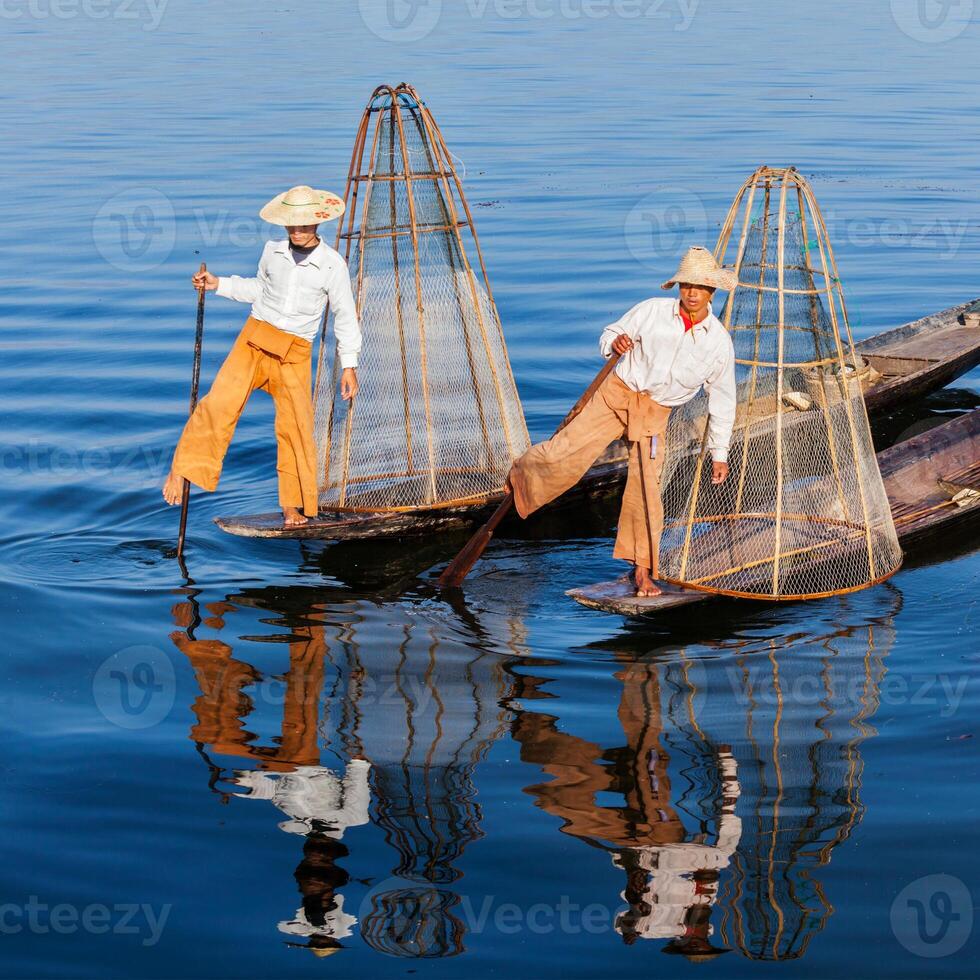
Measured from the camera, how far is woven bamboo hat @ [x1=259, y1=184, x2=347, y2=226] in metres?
6.34

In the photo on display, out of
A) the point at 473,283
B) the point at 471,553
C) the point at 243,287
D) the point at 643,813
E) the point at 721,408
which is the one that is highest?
the point at 473,283

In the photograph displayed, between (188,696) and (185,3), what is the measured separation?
1585 inches

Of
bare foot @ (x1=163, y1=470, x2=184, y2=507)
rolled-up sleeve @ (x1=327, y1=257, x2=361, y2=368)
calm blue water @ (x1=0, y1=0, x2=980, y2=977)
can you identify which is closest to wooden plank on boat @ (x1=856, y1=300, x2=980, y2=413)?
calm blue water @ (x1=0, y1=0, x2=980, y2=977)

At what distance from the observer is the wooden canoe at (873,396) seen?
23.3 ft

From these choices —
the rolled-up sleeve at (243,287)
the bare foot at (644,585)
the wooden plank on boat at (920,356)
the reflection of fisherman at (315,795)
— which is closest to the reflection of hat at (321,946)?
the reflection of fisherman at (315,795)

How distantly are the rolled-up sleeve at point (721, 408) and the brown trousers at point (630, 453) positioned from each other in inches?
8.4

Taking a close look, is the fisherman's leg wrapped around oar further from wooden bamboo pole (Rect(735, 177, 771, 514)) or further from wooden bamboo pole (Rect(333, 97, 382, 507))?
wooden bamboo pole (Rect(333, 97, 382, 507))

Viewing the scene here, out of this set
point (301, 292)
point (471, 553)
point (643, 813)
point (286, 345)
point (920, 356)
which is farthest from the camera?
point (920, 356)

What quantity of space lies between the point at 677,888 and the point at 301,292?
3468 millimetres

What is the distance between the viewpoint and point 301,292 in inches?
258

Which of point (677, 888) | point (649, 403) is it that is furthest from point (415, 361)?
point (677, 888)

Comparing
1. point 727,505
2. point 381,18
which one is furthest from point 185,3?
point 727,505

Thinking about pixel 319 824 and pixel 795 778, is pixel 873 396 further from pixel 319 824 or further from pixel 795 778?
pixel 319 824

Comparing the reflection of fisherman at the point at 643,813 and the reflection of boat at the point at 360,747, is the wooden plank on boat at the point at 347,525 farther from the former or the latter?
the reflection of fisherman at the point at 643,813
